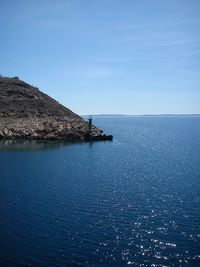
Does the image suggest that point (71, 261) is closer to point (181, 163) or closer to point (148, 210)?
point (148, 210)

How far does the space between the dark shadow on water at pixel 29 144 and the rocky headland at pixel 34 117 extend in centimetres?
428

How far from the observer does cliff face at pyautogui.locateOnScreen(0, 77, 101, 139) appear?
399ft

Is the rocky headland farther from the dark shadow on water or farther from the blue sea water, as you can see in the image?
the blue sea water

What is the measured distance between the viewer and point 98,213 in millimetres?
43094

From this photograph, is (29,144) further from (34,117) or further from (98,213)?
(98,213)

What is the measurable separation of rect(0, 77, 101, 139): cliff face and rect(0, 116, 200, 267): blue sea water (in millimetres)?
41851

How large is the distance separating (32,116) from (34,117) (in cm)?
121

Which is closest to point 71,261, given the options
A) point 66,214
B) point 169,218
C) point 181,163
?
point 66,214

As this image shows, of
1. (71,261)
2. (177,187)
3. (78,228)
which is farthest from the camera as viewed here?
(177,187)

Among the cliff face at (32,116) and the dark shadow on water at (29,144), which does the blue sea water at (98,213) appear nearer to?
the dark shadow on water at (29,144)

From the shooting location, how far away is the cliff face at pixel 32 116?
122 m

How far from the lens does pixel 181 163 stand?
269 ft

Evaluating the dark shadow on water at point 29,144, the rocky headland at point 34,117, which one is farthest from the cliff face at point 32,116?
the dark shadow on water at point 29,144

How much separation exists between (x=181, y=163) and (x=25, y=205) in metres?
45.2
